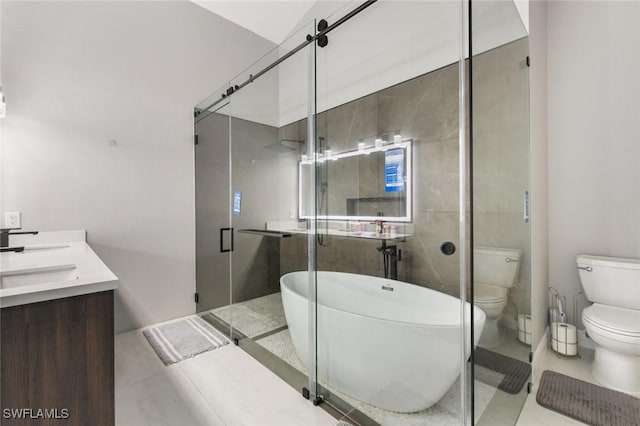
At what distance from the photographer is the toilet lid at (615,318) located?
5.24ft

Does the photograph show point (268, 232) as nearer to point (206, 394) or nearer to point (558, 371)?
point (206, 394)

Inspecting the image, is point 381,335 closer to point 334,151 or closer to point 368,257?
point 368,257

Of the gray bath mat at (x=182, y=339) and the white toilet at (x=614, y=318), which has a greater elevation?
the white toilet at (x=614, y=318)

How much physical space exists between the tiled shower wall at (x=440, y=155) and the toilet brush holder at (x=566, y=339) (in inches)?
27.4

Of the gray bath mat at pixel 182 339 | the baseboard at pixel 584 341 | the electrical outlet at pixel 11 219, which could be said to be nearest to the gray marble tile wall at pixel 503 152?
the baseboard at pixel 584 341

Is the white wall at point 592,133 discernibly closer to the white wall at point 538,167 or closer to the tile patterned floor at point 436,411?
the white wall at point 538,167

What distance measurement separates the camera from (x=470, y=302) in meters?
1.13

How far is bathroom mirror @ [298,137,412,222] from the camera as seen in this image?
1.87 metres

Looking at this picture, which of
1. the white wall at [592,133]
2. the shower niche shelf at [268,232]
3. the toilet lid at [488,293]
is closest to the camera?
the toilet lid at [488,293]

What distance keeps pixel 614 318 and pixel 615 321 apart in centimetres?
5

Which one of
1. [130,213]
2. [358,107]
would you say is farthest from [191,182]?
[358,107]

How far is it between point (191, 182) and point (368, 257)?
2.07 m

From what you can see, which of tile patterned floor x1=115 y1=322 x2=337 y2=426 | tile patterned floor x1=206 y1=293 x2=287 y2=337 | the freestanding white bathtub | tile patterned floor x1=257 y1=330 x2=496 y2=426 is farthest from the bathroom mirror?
tile patterned floor x1=115 y1=322 x2=337 y2=426

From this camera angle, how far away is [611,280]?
1891 millimetres
